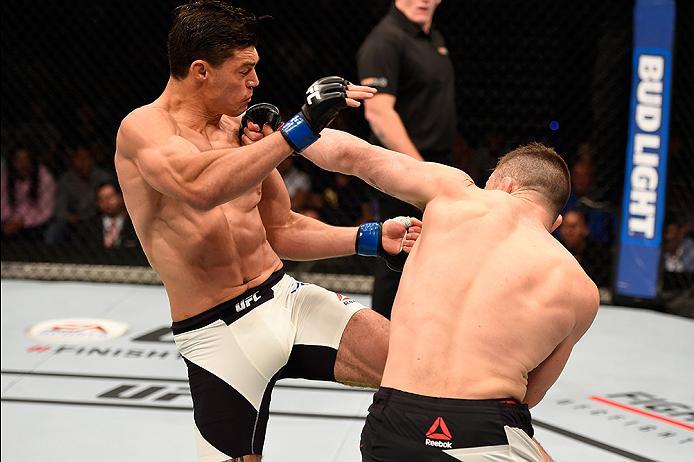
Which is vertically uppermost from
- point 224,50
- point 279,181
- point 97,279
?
point 224,50

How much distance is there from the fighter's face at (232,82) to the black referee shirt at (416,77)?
1458 mm

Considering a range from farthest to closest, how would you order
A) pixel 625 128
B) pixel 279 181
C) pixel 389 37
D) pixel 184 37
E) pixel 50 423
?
pixel 625 128 < pixel 389 37 < pixel 50 423 < pixel 279 181 < pixel 184 37

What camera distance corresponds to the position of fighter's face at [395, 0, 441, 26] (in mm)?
4016

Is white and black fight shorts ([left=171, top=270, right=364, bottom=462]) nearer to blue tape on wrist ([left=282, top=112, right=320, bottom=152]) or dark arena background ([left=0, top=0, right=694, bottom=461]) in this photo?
blue tape on wrist ([left=282, top=112, right=320, bottom=152])

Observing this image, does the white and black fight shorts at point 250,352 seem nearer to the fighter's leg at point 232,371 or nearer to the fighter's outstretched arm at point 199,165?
the fighter's leg at point 232,371

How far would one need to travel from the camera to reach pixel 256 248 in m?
2.61

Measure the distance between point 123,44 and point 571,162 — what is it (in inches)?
111

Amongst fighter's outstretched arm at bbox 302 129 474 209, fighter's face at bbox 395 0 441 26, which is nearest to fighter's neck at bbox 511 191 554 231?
fighter's outstretched arm at bbox 302 129 474 209

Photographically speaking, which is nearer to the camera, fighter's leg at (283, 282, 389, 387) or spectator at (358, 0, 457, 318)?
fighter's leg at (283, 282, 389, 387)

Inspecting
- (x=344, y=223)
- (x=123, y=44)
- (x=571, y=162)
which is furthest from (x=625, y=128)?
(x=123, y=44)

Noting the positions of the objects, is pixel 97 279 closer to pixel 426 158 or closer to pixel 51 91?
pixel 51 91

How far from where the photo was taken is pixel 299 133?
2285 millimetres

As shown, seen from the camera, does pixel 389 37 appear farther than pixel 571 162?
No

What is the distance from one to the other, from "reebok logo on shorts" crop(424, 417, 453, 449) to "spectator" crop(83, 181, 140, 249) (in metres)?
4.26
